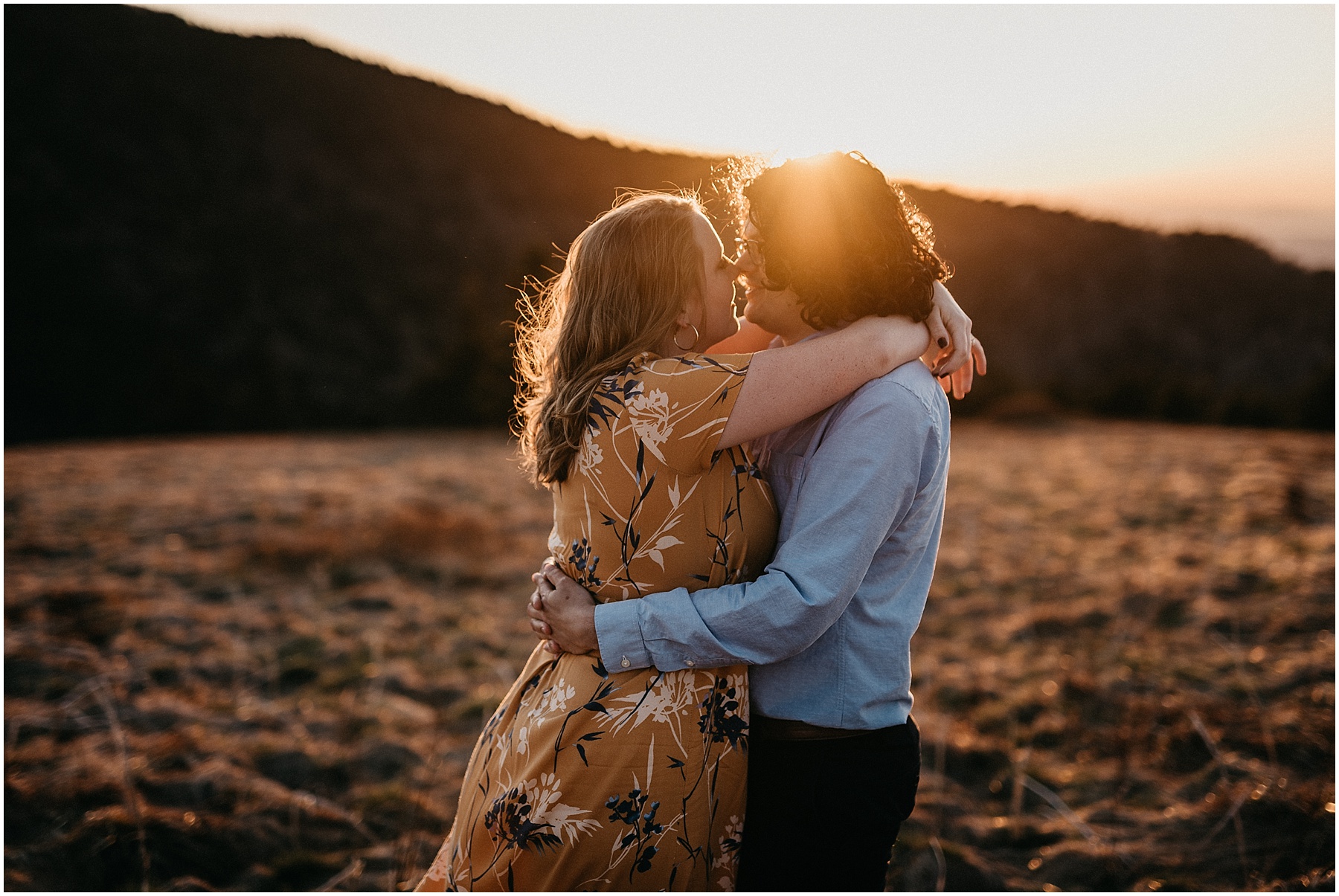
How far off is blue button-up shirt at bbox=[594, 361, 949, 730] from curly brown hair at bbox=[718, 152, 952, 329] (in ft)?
0.55

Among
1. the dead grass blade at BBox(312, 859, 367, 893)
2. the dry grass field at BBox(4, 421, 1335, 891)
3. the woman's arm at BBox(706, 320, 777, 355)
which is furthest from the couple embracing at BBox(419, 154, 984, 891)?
the dry grass field at BBox(4, 421, 1335, 891)

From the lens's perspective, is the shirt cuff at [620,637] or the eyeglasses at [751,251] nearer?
the shirt cuff at [620,637]

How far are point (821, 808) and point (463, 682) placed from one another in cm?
357

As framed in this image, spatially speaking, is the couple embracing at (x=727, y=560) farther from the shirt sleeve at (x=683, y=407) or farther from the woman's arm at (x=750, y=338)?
the woman's arm at (x=750, y=338)

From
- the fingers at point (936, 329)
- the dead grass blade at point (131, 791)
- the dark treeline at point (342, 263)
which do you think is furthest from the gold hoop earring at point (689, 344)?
the dark treeline at point (342, 263)

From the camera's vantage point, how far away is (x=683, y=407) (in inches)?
54.2

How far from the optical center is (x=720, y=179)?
1.83 m

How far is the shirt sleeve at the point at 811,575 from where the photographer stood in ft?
4.48

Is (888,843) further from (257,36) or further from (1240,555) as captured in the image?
(257,36)

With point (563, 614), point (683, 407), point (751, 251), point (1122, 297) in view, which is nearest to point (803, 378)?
point (683, 407)

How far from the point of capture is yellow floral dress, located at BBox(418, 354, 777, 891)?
141cm

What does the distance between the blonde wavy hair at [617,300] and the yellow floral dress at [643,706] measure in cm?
6

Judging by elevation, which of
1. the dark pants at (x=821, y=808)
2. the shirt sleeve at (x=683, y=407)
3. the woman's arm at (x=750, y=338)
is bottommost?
the dark pants at (x=821, y=808)

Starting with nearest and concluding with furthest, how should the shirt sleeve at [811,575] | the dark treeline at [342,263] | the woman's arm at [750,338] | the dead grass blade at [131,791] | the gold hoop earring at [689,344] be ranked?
1. the shirt sleeve at [811,575]
2. the gold hoop earring at [689,344]
3. the woman's arm at [750,338]
4. the dead grass blade at [131,791]
5. the dark treeline at [342,263]
